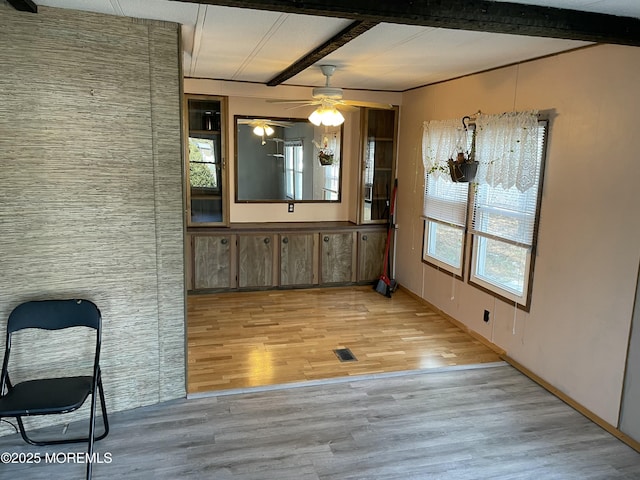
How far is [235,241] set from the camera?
549cm

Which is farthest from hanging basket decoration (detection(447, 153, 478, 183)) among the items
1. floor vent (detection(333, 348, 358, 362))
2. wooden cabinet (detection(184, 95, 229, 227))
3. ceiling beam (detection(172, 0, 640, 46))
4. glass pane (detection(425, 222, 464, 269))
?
wooden cabinet (detection(184, 95, 229, 227))

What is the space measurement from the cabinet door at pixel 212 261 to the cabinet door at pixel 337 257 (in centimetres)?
109

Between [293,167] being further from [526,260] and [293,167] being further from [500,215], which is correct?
[526,260]

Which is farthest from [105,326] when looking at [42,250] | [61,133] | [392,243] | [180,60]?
[392,243]

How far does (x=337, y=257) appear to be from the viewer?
584 cm

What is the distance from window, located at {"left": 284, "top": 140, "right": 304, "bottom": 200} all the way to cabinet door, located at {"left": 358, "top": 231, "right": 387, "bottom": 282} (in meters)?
0.95

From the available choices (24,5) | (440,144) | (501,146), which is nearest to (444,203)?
(440,144)

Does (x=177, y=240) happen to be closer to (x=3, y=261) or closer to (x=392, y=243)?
(x=3, y=261)

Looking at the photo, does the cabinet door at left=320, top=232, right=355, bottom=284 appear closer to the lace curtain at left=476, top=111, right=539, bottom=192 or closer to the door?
the lace curtain at left=476, top=111, right=539, bottom=192

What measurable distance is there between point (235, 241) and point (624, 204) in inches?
150

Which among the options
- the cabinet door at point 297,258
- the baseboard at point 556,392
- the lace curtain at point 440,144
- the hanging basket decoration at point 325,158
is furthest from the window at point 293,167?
the baseboard at point 556,392

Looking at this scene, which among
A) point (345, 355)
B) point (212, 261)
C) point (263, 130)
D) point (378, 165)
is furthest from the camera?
point (378, 165)

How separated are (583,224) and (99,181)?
2.95m

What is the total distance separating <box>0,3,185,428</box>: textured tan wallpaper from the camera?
2.58 meters
